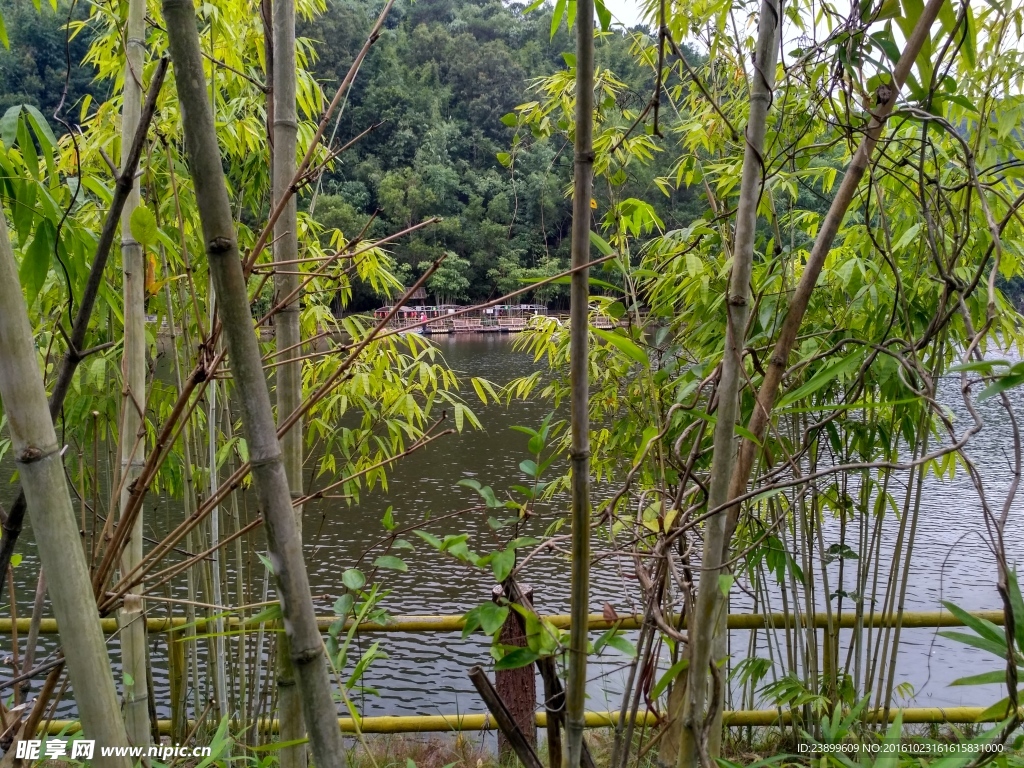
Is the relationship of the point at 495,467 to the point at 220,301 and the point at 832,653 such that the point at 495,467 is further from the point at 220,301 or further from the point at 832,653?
the point at 220,301

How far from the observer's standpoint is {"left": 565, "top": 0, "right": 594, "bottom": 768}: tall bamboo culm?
576 millimetres

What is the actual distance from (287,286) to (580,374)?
0.46 m

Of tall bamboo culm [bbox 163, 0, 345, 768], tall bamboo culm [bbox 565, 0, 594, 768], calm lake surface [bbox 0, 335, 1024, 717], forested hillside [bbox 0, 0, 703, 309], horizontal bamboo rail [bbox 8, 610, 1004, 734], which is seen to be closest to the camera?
tall bamboo culm [bbox 163, 0, 345, 768]

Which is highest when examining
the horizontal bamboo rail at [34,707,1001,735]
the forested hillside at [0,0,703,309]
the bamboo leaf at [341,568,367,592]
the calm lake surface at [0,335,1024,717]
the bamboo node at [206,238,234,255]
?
the forested hillside at [0,0,703,309]

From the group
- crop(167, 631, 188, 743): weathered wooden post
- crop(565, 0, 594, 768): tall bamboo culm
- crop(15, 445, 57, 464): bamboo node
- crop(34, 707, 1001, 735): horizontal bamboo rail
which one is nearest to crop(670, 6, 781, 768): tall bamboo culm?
crop(565, 0, 594, 768): tall bamboo culm

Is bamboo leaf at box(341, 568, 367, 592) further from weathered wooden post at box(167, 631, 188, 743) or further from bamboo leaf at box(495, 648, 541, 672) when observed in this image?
weathered wooden post at box(167, 631, 188, 743)

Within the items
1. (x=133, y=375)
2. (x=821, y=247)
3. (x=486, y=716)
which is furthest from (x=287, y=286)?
(x=486, y=716)

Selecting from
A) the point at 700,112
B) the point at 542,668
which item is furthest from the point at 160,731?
the point at 700,112

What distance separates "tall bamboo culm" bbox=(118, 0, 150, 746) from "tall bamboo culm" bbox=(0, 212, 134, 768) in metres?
0.41

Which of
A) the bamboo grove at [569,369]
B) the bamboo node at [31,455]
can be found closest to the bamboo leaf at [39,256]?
the bamboo grove at [569,369]

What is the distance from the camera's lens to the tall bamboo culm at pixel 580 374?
1.89 ft

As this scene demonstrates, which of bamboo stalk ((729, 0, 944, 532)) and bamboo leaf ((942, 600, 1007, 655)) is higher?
bamboo stalk ((729, 0, 944, 532))

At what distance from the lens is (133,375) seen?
937 millimetres

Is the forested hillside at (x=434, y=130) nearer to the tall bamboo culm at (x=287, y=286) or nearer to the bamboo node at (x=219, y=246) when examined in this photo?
the tall bamboo culm at (x=287, y=286)
